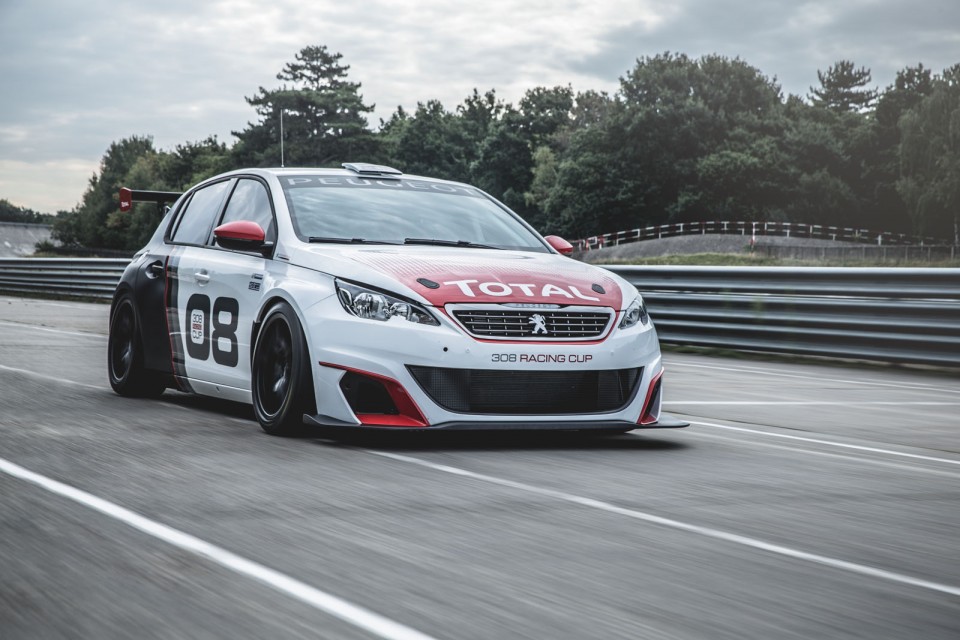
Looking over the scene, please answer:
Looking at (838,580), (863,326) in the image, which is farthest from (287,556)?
(863,326)

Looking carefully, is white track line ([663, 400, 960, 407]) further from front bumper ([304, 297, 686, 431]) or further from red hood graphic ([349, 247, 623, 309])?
front bumper ([304, 297, 686, 431])

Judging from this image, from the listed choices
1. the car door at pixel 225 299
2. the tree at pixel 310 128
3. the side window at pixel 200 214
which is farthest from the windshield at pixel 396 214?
the tree at pixel 310 128

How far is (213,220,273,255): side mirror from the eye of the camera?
771cm

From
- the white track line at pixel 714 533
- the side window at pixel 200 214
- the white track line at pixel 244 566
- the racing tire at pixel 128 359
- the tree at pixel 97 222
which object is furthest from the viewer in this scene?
the tree at pixel 97 222

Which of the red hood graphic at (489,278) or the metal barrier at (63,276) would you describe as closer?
the red hood graphic at (489,278)

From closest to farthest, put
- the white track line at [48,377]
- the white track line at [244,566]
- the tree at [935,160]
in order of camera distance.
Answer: the white track line at [244,566] → the white track line at [48,377] → the tree at [935,160]

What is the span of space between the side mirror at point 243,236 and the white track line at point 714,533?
6.12 feet

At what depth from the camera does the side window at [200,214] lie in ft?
29.6

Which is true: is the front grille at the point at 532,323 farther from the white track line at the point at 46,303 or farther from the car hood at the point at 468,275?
the white track line at the point at 46,303

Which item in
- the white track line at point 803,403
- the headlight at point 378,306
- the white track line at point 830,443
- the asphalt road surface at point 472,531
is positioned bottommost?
the white track line at point 803,403

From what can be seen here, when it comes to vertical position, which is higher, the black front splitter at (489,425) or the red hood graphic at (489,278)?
the red hood graphic at (489,278)

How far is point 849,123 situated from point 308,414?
10402 cm

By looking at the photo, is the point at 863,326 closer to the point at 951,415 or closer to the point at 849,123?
the point at 951,415

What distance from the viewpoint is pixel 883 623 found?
363cm
